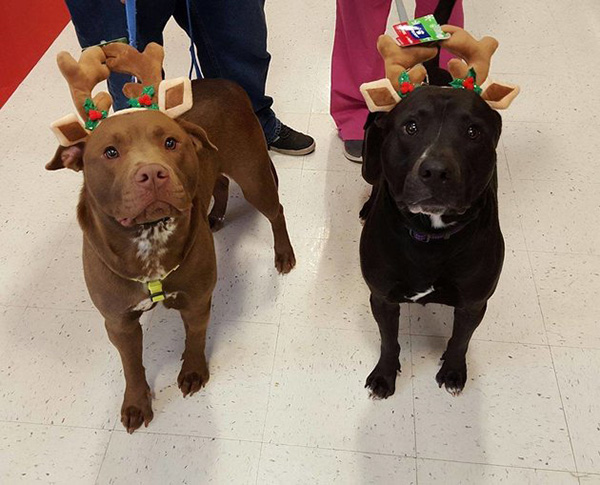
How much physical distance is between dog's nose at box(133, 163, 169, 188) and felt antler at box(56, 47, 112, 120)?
0.27 meters

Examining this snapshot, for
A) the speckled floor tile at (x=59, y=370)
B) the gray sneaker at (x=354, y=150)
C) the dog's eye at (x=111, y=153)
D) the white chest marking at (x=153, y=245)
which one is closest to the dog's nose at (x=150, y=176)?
the dog's eye at (x=111, y=153)

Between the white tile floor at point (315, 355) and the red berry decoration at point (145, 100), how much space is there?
913 mm

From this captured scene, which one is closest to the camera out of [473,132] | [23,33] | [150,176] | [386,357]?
[150,176]

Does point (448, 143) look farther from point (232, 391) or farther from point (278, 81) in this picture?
point (278, 81)

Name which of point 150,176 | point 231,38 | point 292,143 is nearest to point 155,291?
point 150,176

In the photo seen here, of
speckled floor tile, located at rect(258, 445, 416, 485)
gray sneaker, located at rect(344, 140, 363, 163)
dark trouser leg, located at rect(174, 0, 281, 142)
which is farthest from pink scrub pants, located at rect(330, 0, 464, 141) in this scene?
speckled floor tile, located at rect(258, 445, 416, 485)

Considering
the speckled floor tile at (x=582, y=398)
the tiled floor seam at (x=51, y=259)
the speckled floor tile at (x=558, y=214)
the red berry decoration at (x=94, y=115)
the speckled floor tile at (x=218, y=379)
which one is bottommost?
the speckled floor tile at (x=582, y=398)

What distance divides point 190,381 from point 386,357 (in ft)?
2.06

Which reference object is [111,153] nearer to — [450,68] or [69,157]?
[69,157]

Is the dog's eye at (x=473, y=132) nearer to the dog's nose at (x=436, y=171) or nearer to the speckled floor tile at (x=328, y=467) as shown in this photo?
the dog's nose at (x=436, y=171)

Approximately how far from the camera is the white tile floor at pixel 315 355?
1.71 m

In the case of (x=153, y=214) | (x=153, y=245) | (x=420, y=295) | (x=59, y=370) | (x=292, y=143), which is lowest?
(x=59, y=370)

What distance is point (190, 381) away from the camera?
1.84m

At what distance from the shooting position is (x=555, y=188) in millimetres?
2379
